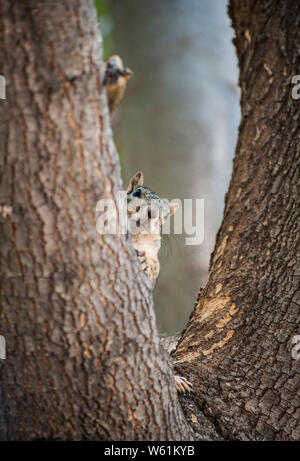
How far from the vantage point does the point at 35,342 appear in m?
0.90

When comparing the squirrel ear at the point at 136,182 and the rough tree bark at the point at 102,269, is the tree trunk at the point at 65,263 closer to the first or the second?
the rough tree bark at the point at 102,269

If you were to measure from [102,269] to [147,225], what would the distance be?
18.2 inches

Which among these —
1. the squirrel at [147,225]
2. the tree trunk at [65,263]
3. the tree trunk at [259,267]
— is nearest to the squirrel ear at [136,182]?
the squirrel at [147,225]

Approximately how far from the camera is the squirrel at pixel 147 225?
1.33 m

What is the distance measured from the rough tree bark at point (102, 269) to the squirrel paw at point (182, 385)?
29 millimetres

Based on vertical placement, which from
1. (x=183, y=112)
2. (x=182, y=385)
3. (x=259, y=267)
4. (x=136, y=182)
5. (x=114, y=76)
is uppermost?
(x=183, y=112)

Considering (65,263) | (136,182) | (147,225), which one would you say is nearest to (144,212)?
(147,225)

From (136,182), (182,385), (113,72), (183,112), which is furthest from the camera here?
(183,112)

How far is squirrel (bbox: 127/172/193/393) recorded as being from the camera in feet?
4.35

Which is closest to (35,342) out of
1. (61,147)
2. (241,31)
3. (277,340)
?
(61,147)

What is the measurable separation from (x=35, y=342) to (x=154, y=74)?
297 cm

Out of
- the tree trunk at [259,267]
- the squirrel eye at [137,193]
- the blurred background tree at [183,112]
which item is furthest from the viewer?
the blurred background tree at [183,112]

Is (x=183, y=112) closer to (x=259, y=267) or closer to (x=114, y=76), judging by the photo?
(x=259, y=267)

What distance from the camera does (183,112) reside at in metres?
3.41
